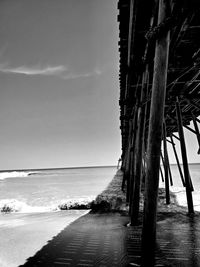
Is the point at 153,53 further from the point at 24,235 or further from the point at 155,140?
the point at 24,235

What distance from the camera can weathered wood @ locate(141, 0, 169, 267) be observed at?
2285 mm

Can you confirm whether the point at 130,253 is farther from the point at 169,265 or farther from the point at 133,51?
the point at 133,51

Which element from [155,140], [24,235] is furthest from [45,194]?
[155,140]

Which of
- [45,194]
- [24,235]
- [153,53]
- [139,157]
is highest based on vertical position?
[153,53]

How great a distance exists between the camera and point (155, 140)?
2.31m

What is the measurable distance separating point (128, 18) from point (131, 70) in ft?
2.78

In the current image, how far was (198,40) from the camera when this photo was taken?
351cm

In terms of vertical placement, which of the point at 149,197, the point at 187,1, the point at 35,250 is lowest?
the point at 35,250

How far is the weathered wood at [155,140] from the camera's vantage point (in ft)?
7.50

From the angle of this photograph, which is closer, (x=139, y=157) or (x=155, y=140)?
(x=155, y=140)

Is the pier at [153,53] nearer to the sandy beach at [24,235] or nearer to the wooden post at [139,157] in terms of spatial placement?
the wooden post at [139,157]

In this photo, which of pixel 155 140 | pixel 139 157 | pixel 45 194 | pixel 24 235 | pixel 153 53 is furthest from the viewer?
pixel 45 194

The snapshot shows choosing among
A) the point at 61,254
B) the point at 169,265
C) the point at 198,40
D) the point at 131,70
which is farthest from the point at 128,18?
the point at 61,254

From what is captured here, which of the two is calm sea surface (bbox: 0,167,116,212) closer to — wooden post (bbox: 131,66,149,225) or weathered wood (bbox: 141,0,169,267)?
wooden post (bbox: 131,66,149,225)
